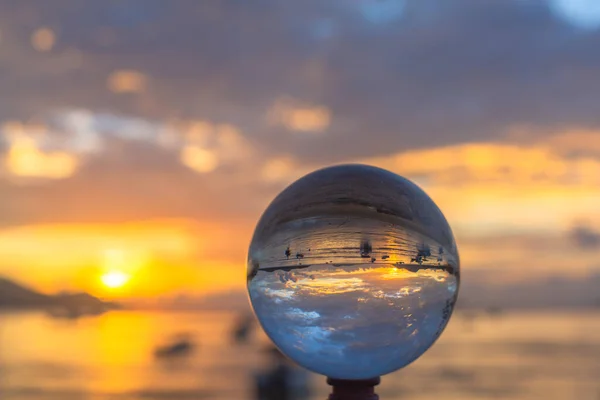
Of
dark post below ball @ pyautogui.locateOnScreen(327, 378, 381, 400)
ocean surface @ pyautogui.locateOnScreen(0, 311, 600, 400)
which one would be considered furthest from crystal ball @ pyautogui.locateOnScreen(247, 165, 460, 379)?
ocean surface @ pyautogui.locateOnScreen(0, 311, 600, 400)

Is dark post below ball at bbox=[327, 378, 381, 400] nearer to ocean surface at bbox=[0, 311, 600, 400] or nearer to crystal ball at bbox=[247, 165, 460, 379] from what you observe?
crystal ball at bbox=[247, 165, 460, 379]

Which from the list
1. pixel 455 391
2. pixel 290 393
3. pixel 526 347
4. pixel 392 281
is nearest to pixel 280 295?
pixel 392 281

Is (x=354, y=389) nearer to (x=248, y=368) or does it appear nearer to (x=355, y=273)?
(x=355, y=273)

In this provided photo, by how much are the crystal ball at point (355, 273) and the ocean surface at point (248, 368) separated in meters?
41.5

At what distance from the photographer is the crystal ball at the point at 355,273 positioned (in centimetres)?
268

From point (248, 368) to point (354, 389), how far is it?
58474 millimetres

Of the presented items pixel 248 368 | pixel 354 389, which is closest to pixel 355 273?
pixel 354 389

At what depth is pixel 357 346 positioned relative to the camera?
8.91ft

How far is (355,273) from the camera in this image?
271 cm

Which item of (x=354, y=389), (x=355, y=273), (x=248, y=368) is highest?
(x=248, y=368)

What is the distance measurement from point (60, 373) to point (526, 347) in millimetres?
43222

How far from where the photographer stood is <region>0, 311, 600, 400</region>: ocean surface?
46938 millimetres

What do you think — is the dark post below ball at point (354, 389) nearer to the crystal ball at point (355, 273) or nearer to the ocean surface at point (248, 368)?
the crystal ball at point (355, 273)

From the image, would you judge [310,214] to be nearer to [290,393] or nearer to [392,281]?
[392,281]
